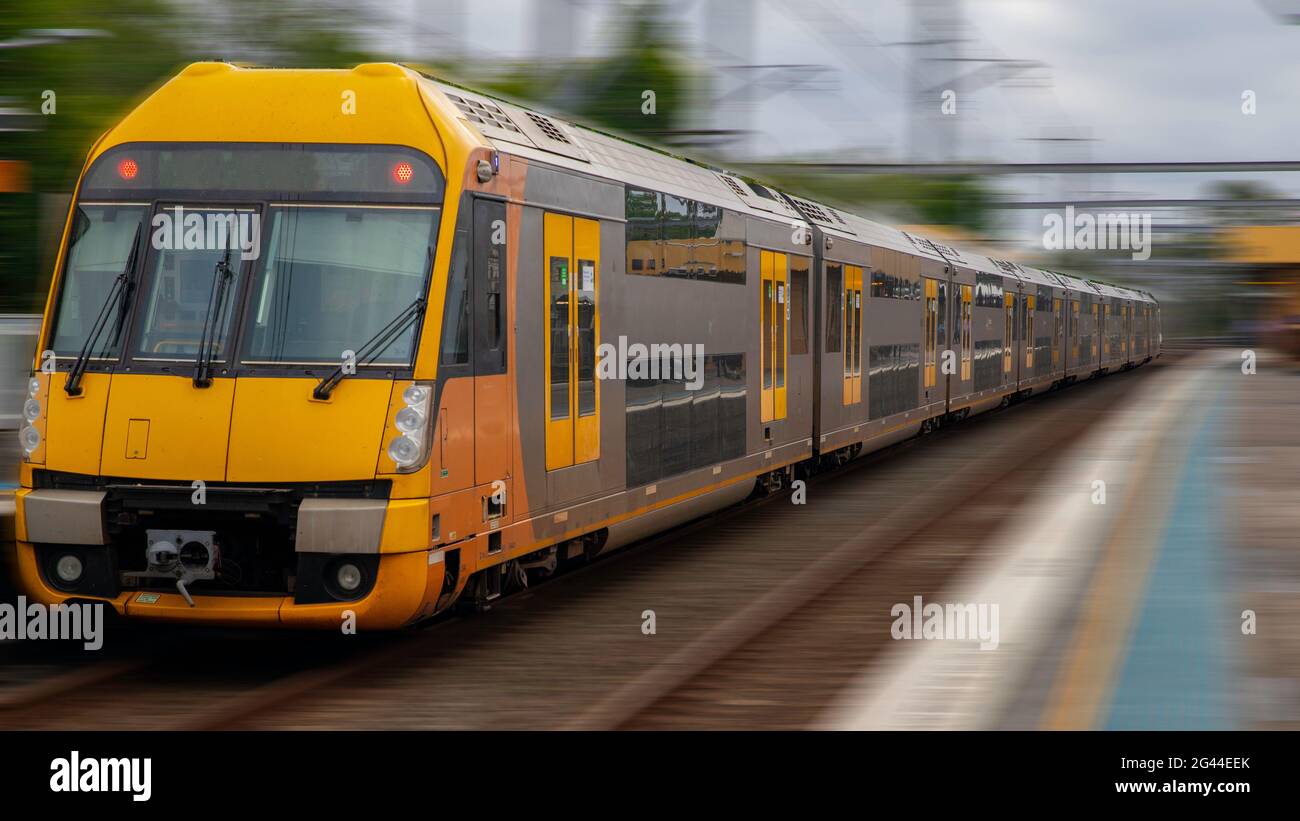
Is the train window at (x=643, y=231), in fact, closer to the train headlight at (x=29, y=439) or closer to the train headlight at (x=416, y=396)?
the train headlight at (x=416, y=396)

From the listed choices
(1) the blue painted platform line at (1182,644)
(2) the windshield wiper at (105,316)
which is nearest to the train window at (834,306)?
(1) the blue painted platform line at (1182,644)

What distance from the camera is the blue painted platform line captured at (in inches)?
274

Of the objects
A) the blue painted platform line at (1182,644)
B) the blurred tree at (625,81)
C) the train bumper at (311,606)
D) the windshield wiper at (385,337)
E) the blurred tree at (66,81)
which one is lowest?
the blue painted platform line at (1182,644)

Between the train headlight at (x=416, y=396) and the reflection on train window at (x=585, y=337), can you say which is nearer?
the train headlight at (x=416, y=396)

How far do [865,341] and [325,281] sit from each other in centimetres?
1236

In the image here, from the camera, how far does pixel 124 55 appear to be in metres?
23.3

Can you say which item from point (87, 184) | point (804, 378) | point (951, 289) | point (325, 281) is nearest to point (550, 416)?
point (325, 281)

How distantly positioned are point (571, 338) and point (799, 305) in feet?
22.3

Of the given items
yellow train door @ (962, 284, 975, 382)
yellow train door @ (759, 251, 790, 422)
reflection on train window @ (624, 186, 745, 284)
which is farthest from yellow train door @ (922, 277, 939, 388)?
reflection on train window @ (624, 186, 745, 284)

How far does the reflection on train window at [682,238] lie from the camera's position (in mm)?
11227

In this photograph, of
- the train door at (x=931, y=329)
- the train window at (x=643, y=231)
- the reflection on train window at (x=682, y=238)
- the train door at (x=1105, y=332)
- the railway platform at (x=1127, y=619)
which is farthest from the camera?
the train door at (x=1105, y=332)

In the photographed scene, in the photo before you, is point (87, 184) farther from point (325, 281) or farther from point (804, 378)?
point (804, 378)

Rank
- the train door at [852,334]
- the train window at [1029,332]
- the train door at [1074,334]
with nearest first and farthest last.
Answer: the train door at [852,334] → the train window at [1029,332] → the train door at [1074,334]

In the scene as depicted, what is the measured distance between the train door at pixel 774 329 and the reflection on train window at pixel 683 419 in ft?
2.62
